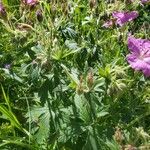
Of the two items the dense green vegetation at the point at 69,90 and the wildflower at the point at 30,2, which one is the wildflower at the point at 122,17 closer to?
the dense green vegetation at the point at 69,90

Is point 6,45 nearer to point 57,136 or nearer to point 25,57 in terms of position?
point 25,57

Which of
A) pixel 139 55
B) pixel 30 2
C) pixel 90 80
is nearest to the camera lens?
pixel 90 80

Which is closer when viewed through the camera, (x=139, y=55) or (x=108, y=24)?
(x=139, y=55)

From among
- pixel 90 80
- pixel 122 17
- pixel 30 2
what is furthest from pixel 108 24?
pixel 90 80

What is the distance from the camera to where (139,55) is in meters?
1.59

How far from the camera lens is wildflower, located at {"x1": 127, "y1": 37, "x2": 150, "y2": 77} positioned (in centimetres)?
150

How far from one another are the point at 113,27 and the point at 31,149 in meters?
0.64

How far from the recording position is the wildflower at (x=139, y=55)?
150cm

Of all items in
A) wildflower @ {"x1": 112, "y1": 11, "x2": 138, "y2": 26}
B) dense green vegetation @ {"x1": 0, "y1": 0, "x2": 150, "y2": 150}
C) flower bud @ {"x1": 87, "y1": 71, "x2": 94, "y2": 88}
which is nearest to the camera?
flower bud @ {"x1": 87, "y1": 71, "x2": 94, "y2": 88}

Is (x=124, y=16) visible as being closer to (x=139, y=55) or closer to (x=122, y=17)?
(x=122, y=17)

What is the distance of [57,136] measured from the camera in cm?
162

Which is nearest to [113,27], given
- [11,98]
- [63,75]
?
[63,75]

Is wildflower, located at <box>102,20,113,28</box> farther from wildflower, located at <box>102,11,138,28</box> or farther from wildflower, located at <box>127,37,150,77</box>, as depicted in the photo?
wildflower, located at <box>127,37,150,77</box>

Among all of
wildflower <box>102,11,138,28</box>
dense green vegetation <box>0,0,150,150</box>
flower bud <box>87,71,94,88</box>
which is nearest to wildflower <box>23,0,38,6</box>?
dense green vegetation <box>0,0,150,150</box>
